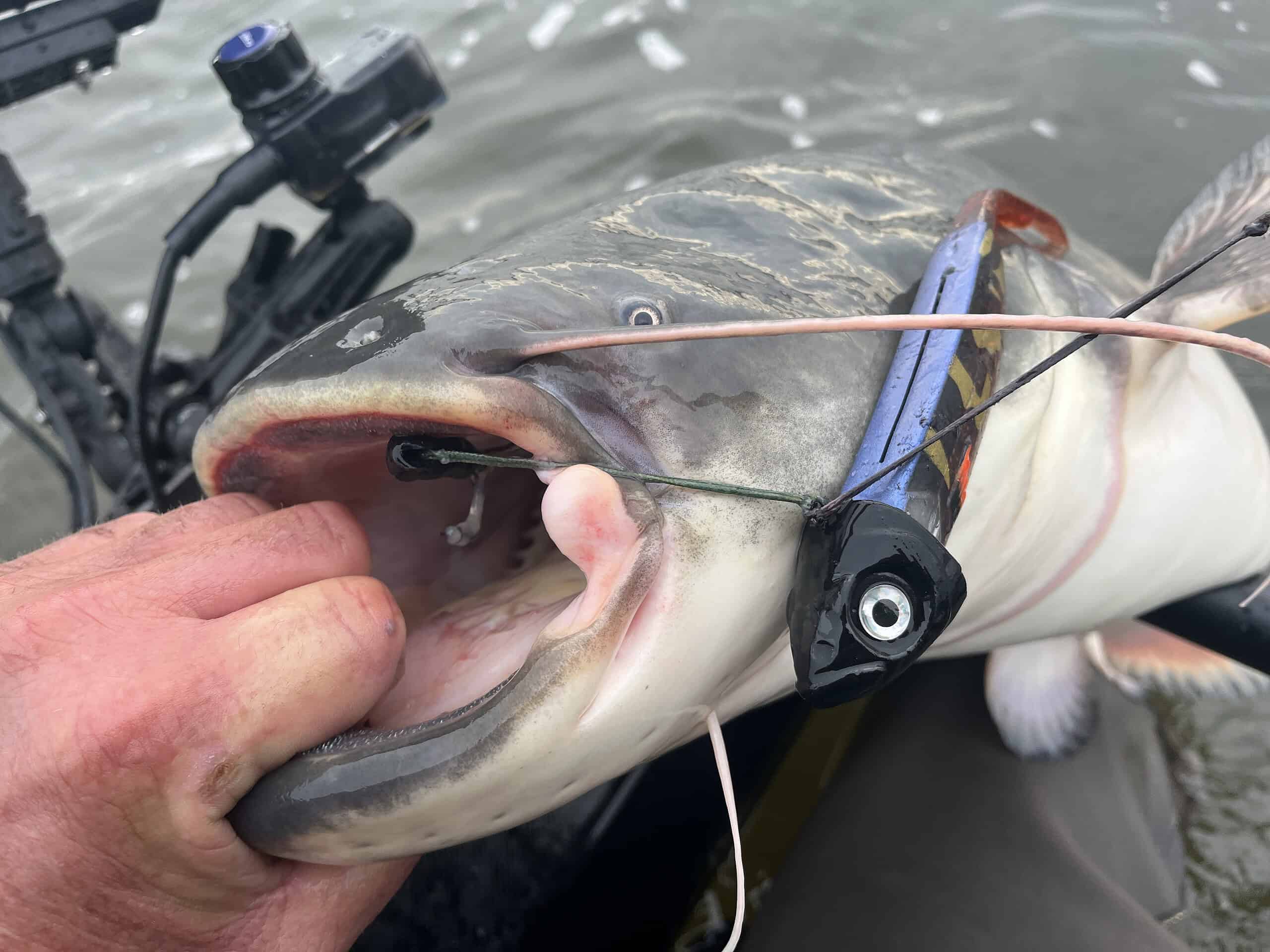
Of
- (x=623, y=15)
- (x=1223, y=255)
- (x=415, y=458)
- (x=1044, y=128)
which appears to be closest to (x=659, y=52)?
(x=623, y=15)

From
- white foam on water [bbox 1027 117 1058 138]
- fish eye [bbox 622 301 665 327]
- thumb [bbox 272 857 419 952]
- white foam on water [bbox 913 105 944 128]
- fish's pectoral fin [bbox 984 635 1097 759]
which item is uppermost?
fish eye [bbox 622 301 665 327]

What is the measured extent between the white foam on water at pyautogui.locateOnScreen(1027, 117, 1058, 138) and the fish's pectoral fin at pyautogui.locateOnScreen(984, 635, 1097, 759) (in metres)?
3.18

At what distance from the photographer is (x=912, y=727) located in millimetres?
1836

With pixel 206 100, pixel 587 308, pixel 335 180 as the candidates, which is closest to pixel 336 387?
pixel 587 308

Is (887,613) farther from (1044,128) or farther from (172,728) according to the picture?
(1044,128)

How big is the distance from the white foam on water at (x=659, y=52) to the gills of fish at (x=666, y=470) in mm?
3910

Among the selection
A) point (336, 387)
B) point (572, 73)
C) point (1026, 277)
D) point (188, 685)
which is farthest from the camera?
point (572, 73)

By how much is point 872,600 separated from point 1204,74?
182 inches

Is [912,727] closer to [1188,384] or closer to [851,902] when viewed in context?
[851,902]

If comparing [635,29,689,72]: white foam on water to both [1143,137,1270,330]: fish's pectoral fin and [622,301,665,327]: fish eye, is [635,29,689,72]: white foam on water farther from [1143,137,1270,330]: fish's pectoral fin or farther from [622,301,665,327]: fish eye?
[622,301,665,327]: fish eye

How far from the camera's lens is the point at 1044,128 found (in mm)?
4199

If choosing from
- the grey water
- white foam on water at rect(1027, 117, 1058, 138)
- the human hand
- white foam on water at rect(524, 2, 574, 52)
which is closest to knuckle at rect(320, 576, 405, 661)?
the human hand

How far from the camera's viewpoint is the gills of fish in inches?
36.3

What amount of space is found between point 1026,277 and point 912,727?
3.03 feet
